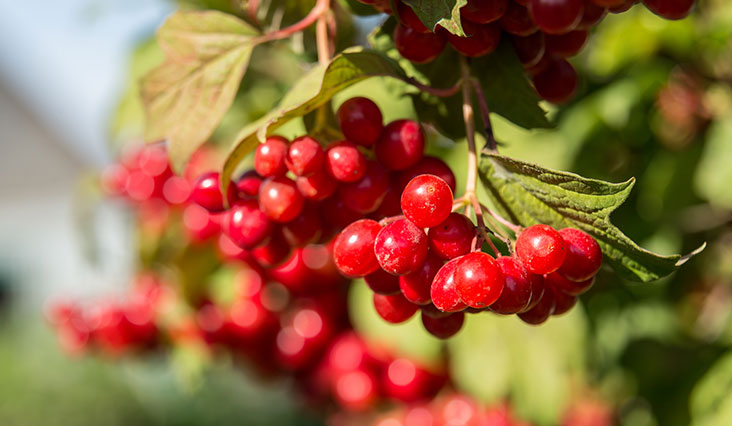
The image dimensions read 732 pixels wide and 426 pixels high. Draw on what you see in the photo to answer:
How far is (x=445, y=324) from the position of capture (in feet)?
1.59

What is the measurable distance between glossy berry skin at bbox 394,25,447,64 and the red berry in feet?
0.23

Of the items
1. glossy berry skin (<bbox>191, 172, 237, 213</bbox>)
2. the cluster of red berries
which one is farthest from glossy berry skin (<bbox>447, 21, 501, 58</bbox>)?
glossy berry skin (<bbox>191, 172, 237, 213</bbox>)

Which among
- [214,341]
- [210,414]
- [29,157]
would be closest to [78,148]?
[29,157]

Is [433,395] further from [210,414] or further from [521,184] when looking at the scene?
[210,414]

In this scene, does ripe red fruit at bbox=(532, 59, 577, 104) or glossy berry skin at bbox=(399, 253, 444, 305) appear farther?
ripe red fruit at bbox=(532, 59, 577, 104)

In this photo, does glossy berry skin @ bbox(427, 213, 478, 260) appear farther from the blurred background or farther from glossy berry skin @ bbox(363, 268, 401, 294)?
the blurred background

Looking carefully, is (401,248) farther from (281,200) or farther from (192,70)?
(192,70)

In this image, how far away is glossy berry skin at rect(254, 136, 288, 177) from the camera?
0.51 meters

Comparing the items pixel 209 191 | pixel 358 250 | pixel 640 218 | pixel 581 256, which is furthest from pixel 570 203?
pixel 640 218

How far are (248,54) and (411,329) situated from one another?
0.57 meters

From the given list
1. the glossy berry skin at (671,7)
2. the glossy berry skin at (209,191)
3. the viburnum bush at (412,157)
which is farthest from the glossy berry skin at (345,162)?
the glossy berry skin at (671,7)

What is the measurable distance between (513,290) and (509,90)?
164 millimetres

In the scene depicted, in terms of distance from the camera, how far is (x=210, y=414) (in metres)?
4.71

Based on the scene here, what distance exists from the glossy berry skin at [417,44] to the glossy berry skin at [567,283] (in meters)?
0.17
